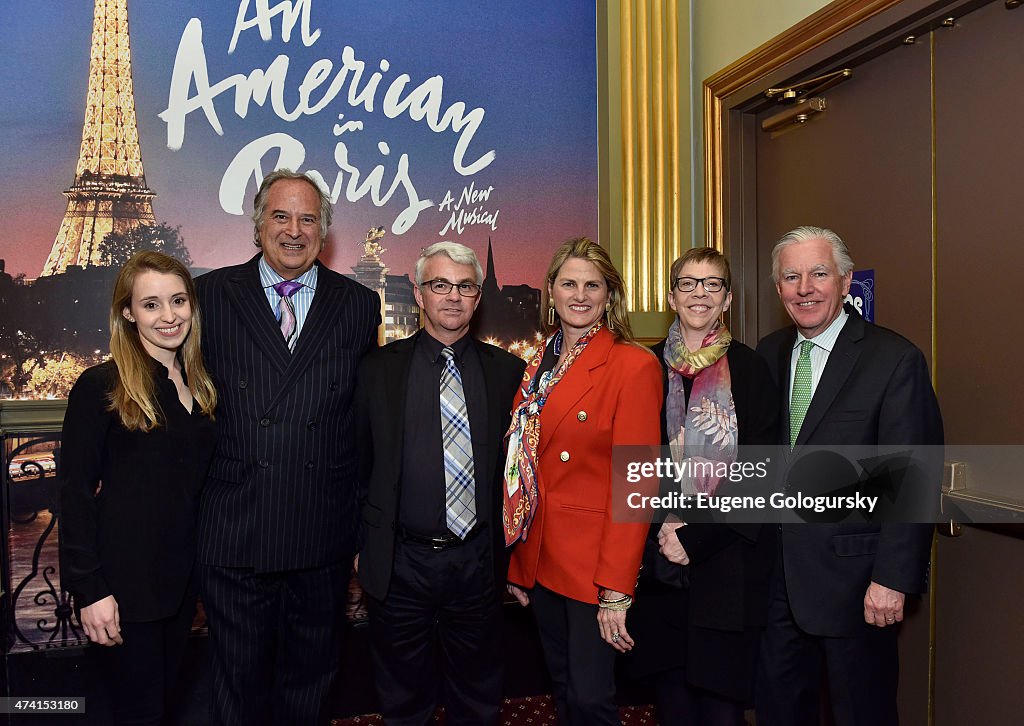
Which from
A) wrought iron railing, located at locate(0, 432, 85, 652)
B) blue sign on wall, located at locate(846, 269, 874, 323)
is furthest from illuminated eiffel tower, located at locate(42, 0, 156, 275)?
blue sign on wall, located at locate(846, 269, 874, 323)

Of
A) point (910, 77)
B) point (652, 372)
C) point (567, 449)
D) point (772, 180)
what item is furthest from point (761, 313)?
point (567, 449)

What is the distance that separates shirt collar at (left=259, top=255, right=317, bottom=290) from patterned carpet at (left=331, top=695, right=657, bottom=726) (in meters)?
1.83

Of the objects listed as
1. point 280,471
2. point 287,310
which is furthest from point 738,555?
point 287,310

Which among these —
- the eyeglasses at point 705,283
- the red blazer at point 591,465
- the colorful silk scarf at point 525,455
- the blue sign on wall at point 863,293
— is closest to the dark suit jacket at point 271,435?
the colorful silk scarf at point 525,455

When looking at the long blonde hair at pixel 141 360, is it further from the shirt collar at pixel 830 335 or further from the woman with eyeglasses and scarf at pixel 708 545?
the shirt collar at pixel 830 335

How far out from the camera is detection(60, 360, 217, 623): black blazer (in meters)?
1.94

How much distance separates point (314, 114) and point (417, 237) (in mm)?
684

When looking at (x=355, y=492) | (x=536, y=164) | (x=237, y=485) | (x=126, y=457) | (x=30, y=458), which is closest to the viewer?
(x=126, y=457)

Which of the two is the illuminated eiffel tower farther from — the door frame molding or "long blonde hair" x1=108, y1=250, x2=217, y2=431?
the door frame molding

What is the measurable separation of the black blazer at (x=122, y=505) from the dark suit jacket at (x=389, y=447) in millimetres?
518

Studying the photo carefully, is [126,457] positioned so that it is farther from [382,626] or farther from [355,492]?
[382,626]

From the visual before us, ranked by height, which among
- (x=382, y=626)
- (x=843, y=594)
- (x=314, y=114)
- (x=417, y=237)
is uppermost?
(x=314, y=114)

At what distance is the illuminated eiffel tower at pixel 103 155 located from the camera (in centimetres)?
291

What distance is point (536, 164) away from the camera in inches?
134
